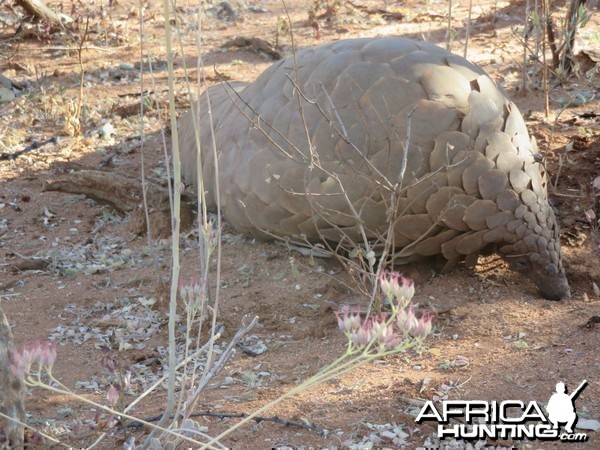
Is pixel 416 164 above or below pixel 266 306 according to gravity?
above

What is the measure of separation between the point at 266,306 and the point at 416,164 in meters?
0.94

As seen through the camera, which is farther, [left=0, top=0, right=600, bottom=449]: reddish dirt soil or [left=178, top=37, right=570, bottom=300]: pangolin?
[left=178, top=37, right=570, bottom=300]: pangolin

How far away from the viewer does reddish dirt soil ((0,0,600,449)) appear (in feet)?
9.82

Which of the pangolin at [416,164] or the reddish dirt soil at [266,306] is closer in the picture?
the reddish dirt soil at [266,306]

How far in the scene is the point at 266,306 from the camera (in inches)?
157

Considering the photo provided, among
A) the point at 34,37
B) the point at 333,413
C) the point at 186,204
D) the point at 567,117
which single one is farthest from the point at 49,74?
the point at 333,413

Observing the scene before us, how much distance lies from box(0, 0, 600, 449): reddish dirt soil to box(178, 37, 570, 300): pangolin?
0.24 m

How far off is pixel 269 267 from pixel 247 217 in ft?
0.99

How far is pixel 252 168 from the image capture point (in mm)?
4375

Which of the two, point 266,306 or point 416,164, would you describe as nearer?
point 416,164

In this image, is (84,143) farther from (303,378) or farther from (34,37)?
(303,378)

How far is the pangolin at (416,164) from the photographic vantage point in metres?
3.85

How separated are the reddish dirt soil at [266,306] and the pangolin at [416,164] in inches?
9.5

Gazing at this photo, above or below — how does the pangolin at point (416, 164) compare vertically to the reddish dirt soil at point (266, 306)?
above
